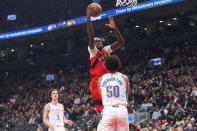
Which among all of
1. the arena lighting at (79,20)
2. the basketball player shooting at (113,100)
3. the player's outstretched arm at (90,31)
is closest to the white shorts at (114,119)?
the basketball player shooting at (113,100)

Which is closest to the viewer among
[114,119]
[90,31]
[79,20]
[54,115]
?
[114,119]

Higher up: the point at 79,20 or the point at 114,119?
the point at 79,20

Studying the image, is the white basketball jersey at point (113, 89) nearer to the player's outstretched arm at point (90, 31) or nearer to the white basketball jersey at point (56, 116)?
the player's outstretched arm at point (90, 31)

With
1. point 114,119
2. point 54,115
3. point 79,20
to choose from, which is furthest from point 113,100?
point 79,20

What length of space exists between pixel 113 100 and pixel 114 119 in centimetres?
30

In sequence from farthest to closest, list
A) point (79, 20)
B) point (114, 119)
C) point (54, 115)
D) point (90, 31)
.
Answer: point (79, 20)
point (54, 115)
point (90, 31)
point (114, 119)

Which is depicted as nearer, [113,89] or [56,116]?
[113,89]

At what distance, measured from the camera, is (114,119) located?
539 cm

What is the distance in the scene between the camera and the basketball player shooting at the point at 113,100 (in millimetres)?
5402

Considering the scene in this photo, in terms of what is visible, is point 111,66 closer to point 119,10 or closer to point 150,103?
point 150,103

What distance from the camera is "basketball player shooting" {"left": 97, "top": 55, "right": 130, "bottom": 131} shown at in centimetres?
540

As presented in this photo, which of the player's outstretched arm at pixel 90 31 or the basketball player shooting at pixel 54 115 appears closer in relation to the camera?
the player's outstretched arm at pixel 90 31

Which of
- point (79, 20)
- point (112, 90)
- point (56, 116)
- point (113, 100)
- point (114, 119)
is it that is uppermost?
A: point (79, 20)

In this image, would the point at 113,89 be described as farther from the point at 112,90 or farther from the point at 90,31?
the point at 90,31
